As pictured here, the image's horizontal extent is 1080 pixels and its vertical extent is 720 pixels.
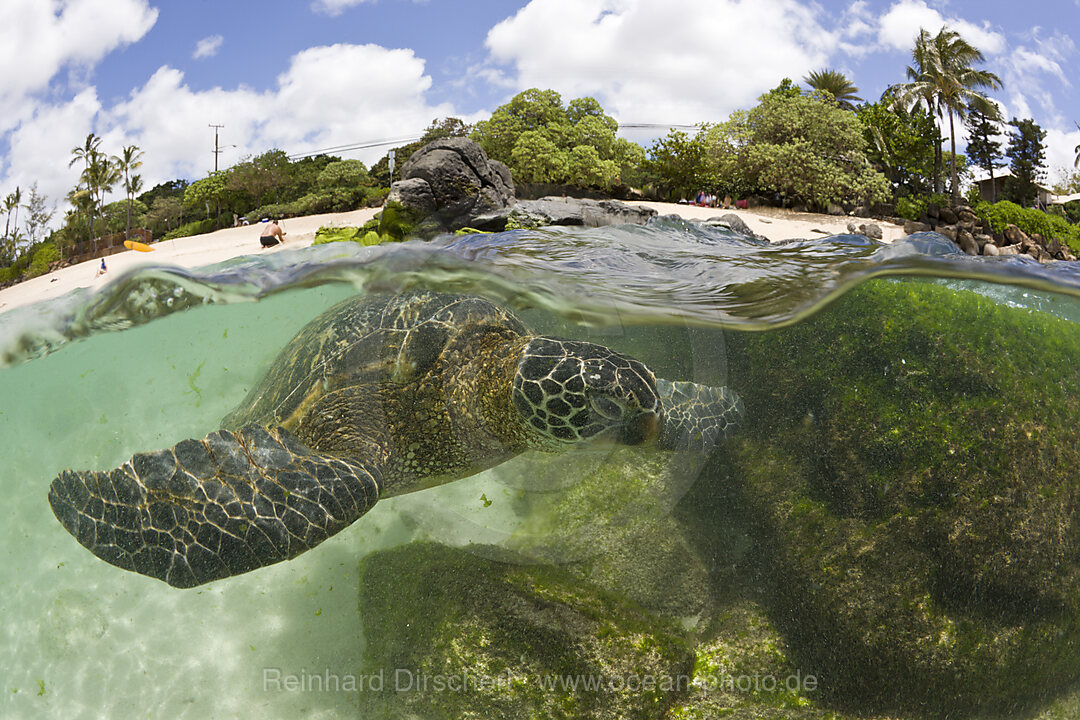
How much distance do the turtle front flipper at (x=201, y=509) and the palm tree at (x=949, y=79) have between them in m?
32.8

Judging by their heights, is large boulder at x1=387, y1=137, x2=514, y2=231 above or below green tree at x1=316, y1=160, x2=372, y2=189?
below

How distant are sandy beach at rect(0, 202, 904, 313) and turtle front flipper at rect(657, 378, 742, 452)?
1568cm

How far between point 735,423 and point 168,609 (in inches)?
227

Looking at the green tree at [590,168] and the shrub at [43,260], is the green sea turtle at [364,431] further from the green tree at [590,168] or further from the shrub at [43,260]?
the shrub at [43,260]

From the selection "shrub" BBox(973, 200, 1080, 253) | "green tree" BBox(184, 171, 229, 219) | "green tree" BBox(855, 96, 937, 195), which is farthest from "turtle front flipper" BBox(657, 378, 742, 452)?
"green tree" BBox(184, 171, 229, 219)

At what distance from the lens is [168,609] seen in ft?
19.0

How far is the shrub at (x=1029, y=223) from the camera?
2152 centimetres

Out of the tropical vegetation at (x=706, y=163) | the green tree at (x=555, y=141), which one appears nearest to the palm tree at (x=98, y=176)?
the tropical vegetation at (x=706, y=163)

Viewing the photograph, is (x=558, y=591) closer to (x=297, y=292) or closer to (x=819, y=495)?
(x=819, y=495)

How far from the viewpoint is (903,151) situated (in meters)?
29.7

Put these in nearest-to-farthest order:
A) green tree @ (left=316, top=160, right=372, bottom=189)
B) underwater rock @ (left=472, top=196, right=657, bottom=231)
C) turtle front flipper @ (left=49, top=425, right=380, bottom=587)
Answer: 1. turtle front flipper @ (left=49, top=425, right=380, bottom=587)
2. underwater rock @ (left=472, top=196, right=657, bottom=231)
3. green tree @ (left=316, top=160, right=372, bottom=189)

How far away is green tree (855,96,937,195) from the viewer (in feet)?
96.5

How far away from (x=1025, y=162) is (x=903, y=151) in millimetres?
15471

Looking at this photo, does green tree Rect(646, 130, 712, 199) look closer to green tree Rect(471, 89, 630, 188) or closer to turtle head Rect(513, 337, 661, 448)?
green tree Rect(471, 89, 630, 188)
